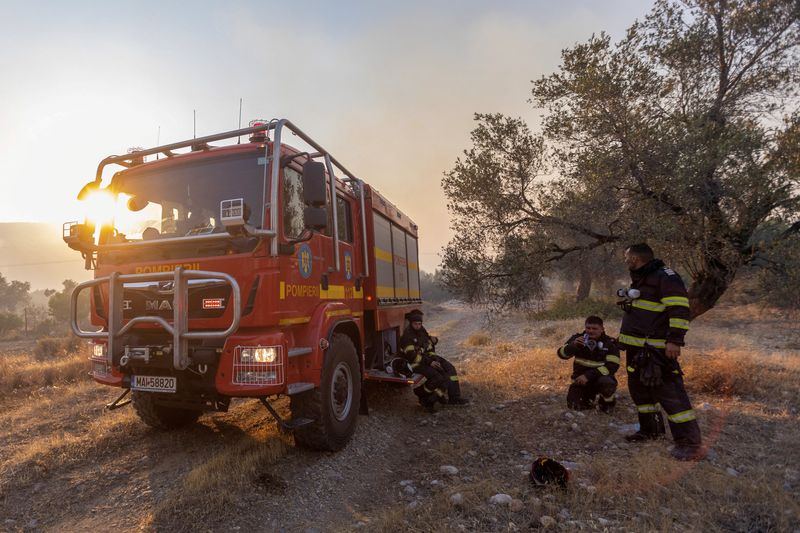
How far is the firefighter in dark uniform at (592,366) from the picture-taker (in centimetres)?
544

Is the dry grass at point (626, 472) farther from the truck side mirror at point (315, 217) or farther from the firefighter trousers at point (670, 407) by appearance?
the truck side mirror at point (315, 217)

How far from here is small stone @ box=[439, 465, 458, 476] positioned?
3.94 metres

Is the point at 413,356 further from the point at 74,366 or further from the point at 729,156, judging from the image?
the point at 74,366

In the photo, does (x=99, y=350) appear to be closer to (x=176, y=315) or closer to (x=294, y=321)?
(x=176, y=315)

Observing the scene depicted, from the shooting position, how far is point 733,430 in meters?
4.66

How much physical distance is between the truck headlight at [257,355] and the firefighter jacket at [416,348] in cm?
282

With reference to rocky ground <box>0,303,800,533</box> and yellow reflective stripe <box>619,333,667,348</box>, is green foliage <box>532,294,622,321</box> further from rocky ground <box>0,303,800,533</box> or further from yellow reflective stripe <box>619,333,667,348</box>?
yellow reflective stripe <box>619,333,667,348</box>

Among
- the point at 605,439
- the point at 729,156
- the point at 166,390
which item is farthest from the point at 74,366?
the point at 729,156

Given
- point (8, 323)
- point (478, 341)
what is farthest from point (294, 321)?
point (8, 323)

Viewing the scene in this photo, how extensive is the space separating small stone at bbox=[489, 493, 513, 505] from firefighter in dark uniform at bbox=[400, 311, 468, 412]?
109 inches

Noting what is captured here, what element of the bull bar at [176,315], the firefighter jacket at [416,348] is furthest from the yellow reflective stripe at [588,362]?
the bull bar at [176,315]

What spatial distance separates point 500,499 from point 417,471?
1.09 meters

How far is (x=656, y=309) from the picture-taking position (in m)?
4.38

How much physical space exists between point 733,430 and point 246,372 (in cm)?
505
